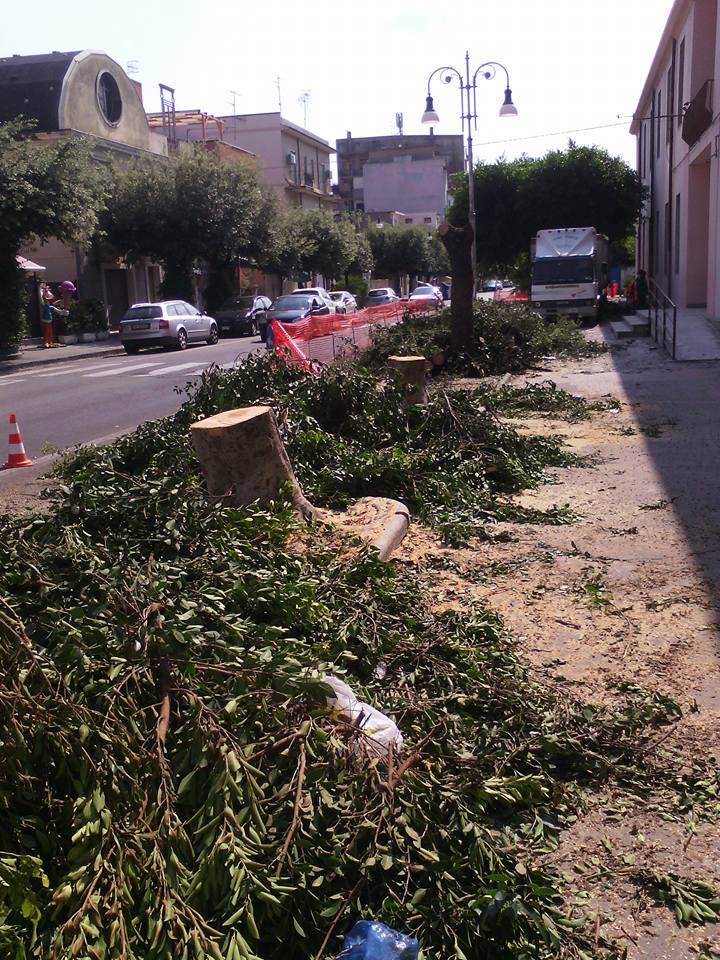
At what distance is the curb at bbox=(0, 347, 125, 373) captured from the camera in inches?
976

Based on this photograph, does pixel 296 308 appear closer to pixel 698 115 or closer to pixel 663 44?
pixel 698 115

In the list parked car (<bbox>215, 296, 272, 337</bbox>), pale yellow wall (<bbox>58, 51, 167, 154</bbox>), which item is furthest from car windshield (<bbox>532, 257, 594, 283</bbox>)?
pale yellow wall (<bbox>58, 51, 167, 154</bbox>)

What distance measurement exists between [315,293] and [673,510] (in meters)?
29.7

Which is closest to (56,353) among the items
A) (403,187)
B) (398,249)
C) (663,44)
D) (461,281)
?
(461,281)

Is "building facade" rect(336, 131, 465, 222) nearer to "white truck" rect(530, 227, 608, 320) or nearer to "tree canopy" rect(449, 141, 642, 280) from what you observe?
"tree canopy" rect(449, 141, 642, 280)

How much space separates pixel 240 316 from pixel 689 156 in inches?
662

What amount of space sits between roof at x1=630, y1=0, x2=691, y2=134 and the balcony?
12.0 feet

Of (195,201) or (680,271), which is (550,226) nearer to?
(680,271)

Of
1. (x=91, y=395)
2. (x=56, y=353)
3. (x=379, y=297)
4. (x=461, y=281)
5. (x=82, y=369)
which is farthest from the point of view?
(x=379, y=297)

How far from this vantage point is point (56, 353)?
93.5 feet

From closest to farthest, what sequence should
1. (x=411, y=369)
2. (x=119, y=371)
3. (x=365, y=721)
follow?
(x=365, y=721) → (x=411, y=369) → (x=119, y=371)

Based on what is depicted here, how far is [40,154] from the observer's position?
25.0 metres

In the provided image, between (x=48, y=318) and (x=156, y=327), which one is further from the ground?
(x=48, y=318)

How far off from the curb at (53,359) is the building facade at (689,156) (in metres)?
17.6
